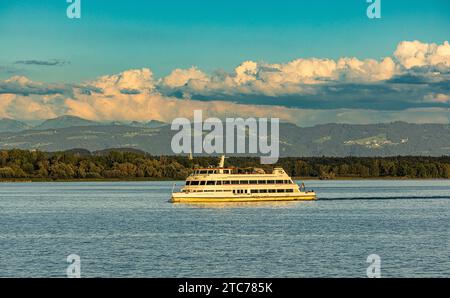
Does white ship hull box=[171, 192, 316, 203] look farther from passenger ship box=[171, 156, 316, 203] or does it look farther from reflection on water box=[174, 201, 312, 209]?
reflection on water box=[174, 201, 312, 209]

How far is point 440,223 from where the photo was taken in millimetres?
117750

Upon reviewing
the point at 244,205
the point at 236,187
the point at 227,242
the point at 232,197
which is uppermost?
the point at 227,242

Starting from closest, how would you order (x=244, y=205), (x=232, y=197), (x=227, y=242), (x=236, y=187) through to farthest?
(x=227, y=242), (x=232, y=197), (x=236, y=187), (x=244, y=205)

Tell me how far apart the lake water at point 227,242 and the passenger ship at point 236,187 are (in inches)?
240

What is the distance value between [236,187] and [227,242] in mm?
68520

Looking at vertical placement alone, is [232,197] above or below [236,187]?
below

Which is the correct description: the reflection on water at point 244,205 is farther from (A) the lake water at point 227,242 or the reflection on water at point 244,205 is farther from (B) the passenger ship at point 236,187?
(A) the lake water at point 227,242

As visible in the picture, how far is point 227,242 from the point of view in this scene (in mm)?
90062

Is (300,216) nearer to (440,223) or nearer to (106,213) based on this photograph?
(440,223)

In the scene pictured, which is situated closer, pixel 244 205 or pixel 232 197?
pixel 232 197

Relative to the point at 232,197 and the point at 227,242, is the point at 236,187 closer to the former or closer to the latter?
the point at 232,197

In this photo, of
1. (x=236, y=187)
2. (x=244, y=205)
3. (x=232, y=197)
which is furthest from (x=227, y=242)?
(x=244, y=205)
